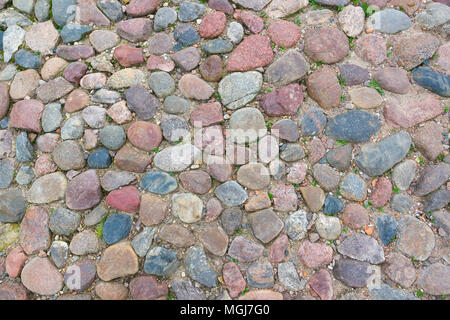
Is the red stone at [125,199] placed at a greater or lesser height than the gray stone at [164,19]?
lesser

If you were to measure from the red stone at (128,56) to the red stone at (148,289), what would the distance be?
1511 millimetres

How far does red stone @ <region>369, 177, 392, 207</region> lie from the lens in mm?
2338

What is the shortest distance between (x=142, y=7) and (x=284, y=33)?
1112mm

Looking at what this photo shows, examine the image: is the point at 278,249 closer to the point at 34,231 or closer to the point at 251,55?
the point at 251,55

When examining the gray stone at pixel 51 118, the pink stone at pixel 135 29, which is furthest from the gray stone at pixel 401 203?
the gray stone at pixel 51 118

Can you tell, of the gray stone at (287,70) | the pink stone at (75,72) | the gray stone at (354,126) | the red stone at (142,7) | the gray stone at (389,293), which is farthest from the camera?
the red stone at (142,7)

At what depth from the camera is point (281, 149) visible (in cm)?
240

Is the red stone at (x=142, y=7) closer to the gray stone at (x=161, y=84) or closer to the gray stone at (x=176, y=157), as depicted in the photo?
the gray stone at (x=161, y=84)

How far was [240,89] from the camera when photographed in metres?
2.50

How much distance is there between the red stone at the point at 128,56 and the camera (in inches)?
104

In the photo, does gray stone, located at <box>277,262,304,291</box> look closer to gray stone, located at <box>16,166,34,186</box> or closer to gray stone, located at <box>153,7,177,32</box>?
gray stone, located at <box>16,166,34,186</box>

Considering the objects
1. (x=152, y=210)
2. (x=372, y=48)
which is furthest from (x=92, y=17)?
(x=372, y=48)

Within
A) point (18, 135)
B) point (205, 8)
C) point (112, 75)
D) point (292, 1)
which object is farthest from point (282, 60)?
point (18, 135)

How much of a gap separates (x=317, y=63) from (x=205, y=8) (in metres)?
0.95
